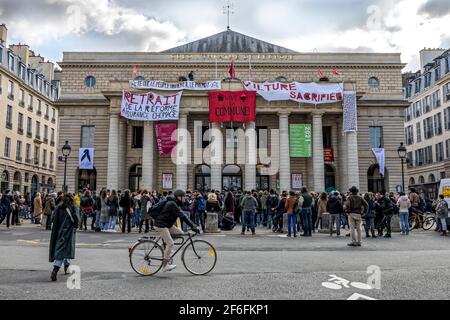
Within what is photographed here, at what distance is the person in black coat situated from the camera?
8.06 m

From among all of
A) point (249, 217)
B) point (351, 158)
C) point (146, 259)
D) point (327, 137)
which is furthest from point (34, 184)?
point (146, 259)

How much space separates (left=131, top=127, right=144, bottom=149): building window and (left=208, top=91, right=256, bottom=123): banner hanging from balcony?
823cm

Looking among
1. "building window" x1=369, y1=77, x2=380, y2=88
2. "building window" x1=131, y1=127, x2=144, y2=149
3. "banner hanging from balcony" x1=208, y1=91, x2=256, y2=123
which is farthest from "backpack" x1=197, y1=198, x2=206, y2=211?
"building window" x1=369, y1=77, x2=380, y2=88

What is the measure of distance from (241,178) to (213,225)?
61.7ft

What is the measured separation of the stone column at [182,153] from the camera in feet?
108

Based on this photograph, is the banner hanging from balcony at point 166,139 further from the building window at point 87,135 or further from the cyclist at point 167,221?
the cyclist at point 167,221

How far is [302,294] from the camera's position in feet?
21.5

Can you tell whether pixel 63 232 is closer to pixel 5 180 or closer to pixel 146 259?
pixel 146 259

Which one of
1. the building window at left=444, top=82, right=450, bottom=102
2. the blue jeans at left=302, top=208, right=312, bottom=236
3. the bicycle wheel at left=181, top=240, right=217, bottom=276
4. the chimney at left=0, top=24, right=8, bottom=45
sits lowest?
the bicycle wheel at left=181, top=240, right=217, bottom=276

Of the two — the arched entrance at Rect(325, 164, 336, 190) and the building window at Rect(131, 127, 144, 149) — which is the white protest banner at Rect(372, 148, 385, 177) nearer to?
the arched entrance at Rect(325, 164, 336, 190)

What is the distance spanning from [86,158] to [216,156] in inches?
434

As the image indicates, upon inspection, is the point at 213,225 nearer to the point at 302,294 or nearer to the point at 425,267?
the point at 425,267

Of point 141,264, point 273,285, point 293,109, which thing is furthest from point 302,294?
point 293,109

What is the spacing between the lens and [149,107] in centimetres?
3238
